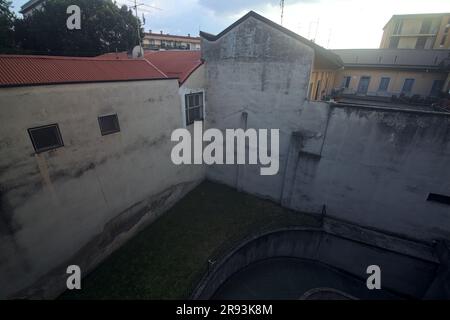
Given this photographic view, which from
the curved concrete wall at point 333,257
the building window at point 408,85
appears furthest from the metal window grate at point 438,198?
the building window at point 408,85

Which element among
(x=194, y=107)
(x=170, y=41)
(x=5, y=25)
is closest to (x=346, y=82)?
(x=194, y=107)

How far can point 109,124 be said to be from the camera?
323 inches

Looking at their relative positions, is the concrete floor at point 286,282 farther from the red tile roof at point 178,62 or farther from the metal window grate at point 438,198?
the red tile roof at point 178,62

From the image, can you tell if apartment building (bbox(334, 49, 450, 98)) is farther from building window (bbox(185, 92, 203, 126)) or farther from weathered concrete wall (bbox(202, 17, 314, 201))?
building window (bbox(185, 92, 203, 126))

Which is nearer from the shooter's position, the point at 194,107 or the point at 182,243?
the point at 182,243

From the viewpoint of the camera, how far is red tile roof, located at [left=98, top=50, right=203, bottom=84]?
11.2 meters

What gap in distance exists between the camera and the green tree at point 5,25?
1771 centimetres

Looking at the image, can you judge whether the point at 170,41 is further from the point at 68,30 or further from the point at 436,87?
the point at 436,87

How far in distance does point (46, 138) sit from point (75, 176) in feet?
5.16

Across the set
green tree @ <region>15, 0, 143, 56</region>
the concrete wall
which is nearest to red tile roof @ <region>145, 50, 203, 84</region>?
green tree @ <region>15, 0, 143, 56</region>

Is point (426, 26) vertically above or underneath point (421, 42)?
above

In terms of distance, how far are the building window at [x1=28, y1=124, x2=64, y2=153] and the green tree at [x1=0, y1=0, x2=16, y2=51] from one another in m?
18.3

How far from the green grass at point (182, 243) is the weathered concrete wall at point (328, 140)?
2073 millimetres
